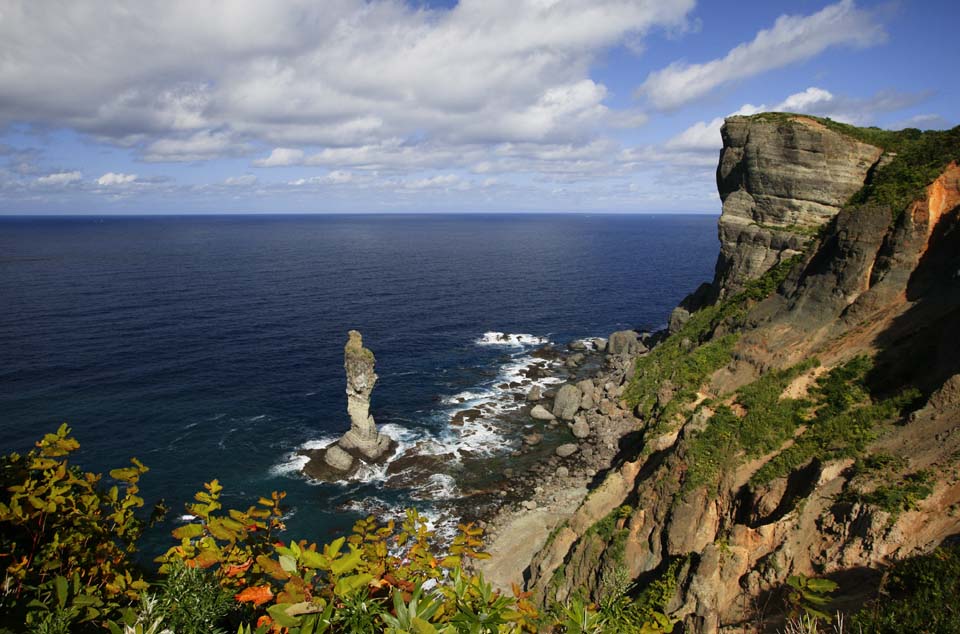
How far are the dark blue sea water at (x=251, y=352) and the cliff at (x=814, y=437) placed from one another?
2766 centimetres

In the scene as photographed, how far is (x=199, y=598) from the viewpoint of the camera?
6.83 meters

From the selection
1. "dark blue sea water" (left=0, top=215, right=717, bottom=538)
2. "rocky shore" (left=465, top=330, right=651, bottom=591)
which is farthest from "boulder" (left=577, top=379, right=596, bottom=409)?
"dark blue sea water" (left=0, top=215, right=717, bottom=538)

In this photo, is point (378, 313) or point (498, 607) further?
point (378, 313)

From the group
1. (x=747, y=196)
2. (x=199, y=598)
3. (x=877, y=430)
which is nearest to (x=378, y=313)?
(x=747, y=196)

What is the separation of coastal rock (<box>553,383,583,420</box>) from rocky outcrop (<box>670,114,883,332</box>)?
2673 cm

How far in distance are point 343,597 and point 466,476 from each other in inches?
2035

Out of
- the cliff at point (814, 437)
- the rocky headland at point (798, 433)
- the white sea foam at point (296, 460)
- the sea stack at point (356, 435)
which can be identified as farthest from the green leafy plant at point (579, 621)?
the white sea foam at point (296, 460)

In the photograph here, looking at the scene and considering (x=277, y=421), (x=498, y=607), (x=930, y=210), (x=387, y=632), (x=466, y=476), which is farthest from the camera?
(x=277, y=421)

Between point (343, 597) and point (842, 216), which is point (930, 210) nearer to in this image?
point (842, 216)

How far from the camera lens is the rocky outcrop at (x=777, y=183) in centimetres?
6100

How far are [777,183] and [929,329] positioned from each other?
40771 millimetres

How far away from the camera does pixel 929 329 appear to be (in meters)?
31.6

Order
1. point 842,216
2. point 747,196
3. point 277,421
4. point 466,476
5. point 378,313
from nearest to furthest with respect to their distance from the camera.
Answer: point 842,216, point 466,476, point 277,421, point 747,196, point 378,313

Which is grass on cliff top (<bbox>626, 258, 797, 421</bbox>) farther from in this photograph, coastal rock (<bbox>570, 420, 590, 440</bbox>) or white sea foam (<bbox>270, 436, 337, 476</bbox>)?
white sea foam (<bbox>270, 436, 337, 476</bbox>)
